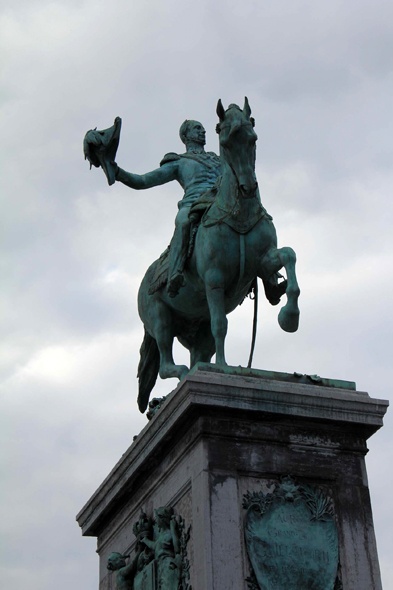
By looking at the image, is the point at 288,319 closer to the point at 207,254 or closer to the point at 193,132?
the point at 207,254

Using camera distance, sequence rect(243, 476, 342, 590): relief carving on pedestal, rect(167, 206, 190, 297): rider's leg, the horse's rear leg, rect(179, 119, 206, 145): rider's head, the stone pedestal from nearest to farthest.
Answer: rect(243, 476, 342, 590): relief carving on pedestal < the stone pedestal < rect(167, 206, 190, 297): rider's leg < the horse's rear leg < rect(179, 119, 206, 145): rider's head

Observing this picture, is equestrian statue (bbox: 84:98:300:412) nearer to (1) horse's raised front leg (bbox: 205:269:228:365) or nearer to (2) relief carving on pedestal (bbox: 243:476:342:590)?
(1) horse's raised front leg (bbox: 205:269:228:365)

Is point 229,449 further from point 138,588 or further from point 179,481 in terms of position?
point 138,588

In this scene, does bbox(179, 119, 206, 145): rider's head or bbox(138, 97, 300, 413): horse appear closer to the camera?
bbox(138, 97, 300, 413): horse

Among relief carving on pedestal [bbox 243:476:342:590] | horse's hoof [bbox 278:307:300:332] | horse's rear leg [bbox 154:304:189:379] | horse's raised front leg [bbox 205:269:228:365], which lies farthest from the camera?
horse's rear leg [bbox 154:304:189:379]

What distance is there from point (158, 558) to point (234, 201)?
3.88 metres

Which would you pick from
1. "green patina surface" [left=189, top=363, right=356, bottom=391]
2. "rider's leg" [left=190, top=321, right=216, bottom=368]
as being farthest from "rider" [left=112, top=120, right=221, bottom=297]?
"green patina surface" [left=189, top=363, right=356, bottom=391]

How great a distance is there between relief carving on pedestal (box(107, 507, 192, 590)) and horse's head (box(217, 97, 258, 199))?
3.57 meters

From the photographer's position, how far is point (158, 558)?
11.2 metres

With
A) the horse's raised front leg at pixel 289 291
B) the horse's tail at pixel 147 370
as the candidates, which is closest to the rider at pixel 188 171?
the horse's raised front leg at pixel 289 291

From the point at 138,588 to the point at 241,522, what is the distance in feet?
5.82

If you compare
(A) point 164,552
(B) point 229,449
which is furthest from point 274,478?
(A) point 164,552

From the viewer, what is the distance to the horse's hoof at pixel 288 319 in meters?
11.8

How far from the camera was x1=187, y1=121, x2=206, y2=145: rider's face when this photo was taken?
14922 millimetres
